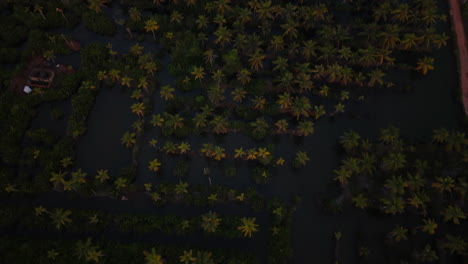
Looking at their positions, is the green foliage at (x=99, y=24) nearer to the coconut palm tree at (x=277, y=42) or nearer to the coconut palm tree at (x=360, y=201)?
the coconut palm tree at (x=277, y=42)

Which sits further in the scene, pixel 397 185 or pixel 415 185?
pixel 415 185

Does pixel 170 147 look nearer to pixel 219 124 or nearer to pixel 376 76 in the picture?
pixel 219 124

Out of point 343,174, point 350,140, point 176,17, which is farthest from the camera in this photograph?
point 176,17

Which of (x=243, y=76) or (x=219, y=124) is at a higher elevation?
(x=243, y=76)

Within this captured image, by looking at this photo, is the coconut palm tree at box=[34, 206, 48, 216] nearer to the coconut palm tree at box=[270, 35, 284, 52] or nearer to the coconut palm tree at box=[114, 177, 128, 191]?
the coconut palm tree at box=[114, 177, 128, 191]

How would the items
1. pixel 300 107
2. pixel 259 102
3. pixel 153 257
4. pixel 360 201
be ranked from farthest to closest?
pixel 259 102 < pixel 300 107 < pixel 360 201 < pixel 153 257

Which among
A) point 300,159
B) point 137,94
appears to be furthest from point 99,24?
point 300,159

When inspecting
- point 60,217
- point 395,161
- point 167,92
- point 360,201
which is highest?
point 167,92

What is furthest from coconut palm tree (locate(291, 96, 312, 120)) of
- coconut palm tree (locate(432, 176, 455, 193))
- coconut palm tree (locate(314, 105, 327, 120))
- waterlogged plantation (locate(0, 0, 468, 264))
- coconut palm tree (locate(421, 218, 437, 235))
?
coconut palm tree (locate(421, 218, 437, 235))
